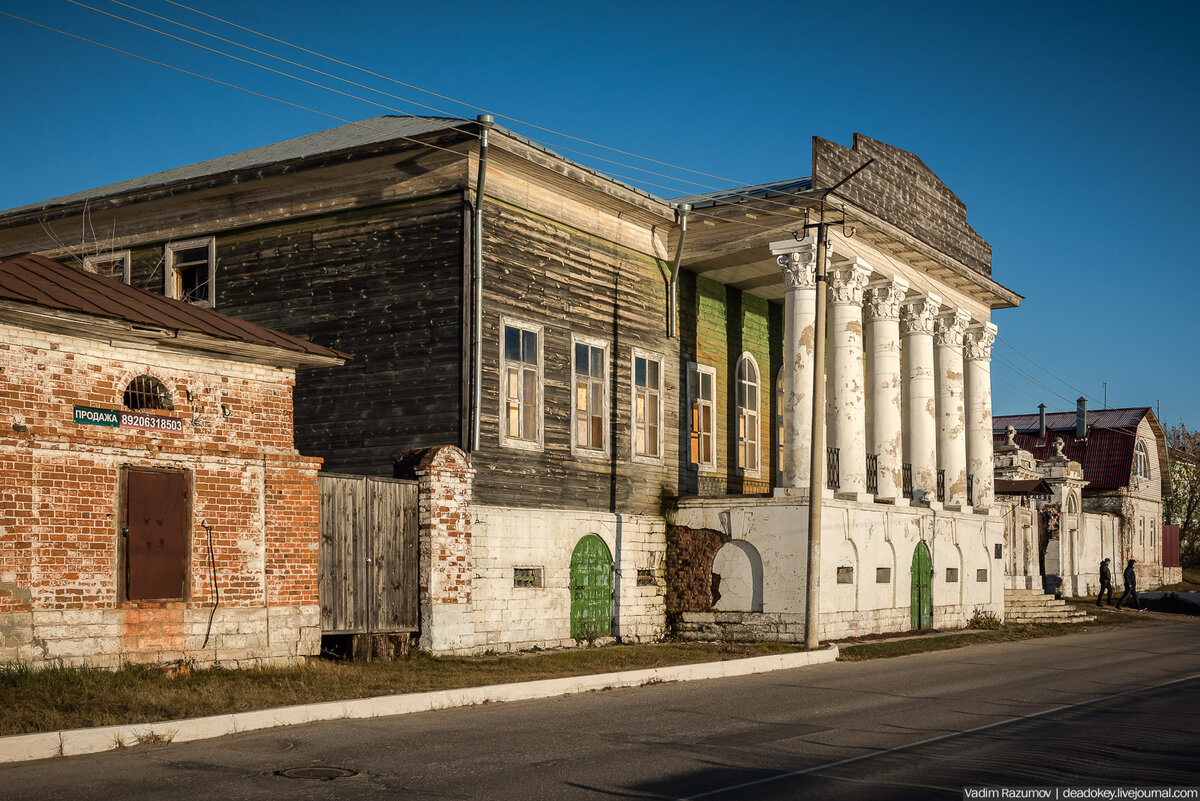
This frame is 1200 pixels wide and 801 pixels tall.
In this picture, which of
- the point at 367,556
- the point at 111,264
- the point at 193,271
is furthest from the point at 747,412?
the point at 111,264

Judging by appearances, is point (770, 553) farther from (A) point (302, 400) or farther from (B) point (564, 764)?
(B) point (564, 764)

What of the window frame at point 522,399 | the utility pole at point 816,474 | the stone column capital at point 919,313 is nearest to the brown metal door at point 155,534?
the window frame at point 522,399

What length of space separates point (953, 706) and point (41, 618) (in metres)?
10.3

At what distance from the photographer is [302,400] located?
22.0m

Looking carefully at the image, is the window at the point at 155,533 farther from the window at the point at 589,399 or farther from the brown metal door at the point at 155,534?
the window at the point at 589,399

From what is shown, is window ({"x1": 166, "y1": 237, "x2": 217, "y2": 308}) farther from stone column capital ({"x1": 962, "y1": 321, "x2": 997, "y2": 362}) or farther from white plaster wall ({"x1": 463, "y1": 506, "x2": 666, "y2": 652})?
stone column capital ({"x1": 962, "y1": 321, "x2": 997, "y2": 362})

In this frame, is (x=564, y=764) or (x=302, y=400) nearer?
(x=564, y=764)

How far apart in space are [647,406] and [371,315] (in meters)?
6.36

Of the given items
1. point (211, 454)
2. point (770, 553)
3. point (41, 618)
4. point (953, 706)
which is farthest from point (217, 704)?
Result: point (770, 553)

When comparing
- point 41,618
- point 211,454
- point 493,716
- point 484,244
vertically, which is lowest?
point 493,716

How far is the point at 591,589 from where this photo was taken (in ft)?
76.0

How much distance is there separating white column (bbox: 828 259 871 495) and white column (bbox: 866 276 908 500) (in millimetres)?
1761

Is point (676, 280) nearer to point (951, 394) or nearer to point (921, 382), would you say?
point (921, 382)

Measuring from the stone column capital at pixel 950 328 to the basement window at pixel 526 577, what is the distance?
49.6 feet
